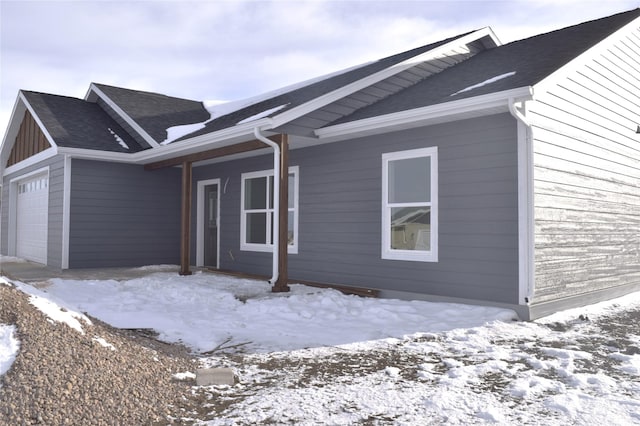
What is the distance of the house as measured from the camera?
6488mm

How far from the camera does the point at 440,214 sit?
23.1 ft

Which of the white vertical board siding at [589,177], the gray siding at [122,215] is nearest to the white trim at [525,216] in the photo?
the white vertical board siding at [589,177]

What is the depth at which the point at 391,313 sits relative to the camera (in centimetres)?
634

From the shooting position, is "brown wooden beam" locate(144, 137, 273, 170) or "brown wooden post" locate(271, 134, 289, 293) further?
"brown wooden beam" locate(144, 137, 273, 170)

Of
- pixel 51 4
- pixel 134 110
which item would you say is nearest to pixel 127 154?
pixel 134 110

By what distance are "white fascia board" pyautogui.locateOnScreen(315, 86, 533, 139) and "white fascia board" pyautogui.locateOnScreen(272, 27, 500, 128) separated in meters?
0.47

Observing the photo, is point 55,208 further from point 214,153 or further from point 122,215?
point 214,153

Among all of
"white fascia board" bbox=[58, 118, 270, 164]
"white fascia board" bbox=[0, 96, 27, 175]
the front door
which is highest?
"white fascia board" bbox=[0, 96, 27, 175]

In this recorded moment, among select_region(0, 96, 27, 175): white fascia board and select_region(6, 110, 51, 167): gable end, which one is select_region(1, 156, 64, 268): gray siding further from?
select_region(0, 96, 27, 175): white fascia board

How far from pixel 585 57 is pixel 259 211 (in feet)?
20.4

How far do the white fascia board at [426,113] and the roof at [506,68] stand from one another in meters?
0.19

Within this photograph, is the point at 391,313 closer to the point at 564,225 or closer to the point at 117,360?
the point at 564,225

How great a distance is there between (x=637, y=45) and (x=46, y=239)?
12.8 m

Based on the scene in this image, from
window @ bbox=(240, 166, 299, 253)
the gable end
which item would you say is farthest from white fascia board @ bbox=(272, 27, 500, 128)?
the gable end
